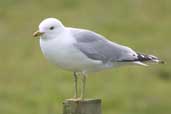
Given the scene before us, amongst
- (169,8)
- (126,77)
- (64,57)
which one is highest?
(169,8)

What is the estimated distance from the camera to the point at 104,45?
242 inches

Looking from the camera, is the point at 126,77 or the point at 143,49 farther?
the point at 143,49

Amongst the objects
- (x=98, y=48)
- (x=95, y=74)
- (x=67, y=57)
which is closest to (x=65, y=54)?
(x=67, y=57)

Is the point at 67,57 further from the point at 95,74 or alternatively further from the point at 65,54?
the point at 95,74

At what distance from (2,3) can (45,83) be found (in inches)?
226

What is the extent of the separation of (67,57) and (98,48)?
19.7 inches

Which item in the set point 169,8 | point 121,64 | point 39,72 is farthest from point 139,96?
point 169,8

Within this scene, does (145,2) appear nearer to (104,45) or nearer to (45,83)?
(45,83)

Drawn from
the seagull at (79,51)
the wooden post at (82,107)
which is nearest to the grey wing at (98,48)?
the seagull at (79,51)

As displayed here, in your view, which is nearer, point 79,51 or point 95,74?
point 79,51

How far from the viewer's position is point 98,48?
6.13 meters

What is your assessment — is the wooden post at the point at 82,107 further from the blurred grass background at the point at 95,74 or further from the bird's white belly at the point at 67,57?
the blurred grass background at the point at 95,74

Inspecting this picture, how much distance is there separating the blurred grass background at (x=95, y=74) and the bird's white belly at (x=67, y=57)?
479 cm

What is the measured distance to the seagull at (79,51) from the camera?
5.66m
